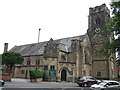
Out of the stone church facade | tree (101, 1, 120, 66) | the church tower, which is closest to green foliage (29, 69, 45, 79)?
the stone church facade

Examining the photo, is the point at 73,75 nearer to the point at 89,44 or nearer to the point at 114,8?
the point at 89,44

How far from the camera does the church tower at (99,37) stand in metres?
46.5

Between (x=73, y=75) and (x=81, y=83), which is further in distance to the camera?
(x=73, y=75)

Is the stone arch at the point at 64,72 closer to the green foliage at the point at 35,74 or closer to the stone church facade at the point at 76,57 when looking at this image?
the stone church facade at the point at 76,57

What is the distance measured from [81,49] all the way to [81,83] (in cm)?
1870

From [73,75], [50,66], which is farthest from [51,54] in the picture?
[73,75]

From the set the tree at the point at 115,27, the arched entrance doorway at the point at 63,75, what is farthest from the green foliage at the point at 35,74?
the tree at the point at 115,27

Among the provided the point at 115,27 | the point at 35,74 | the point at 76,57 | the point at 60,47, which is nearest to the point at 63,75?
the point at 76,57

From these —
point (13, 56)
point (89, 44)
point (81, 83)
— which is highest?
point (89, 44)

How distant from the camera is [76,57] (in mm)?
43719

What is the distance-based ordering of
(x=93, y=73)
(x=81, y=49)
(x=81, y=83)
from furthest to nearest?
1. (x=93, y=73)
2. (x=81, y=49)
3. (x=81, y=83)

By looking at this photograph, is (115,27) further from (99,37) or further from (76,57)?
(99,37)

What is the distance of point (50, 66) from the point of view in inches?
1652

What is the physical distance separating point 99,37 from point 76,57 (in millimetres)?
11513
